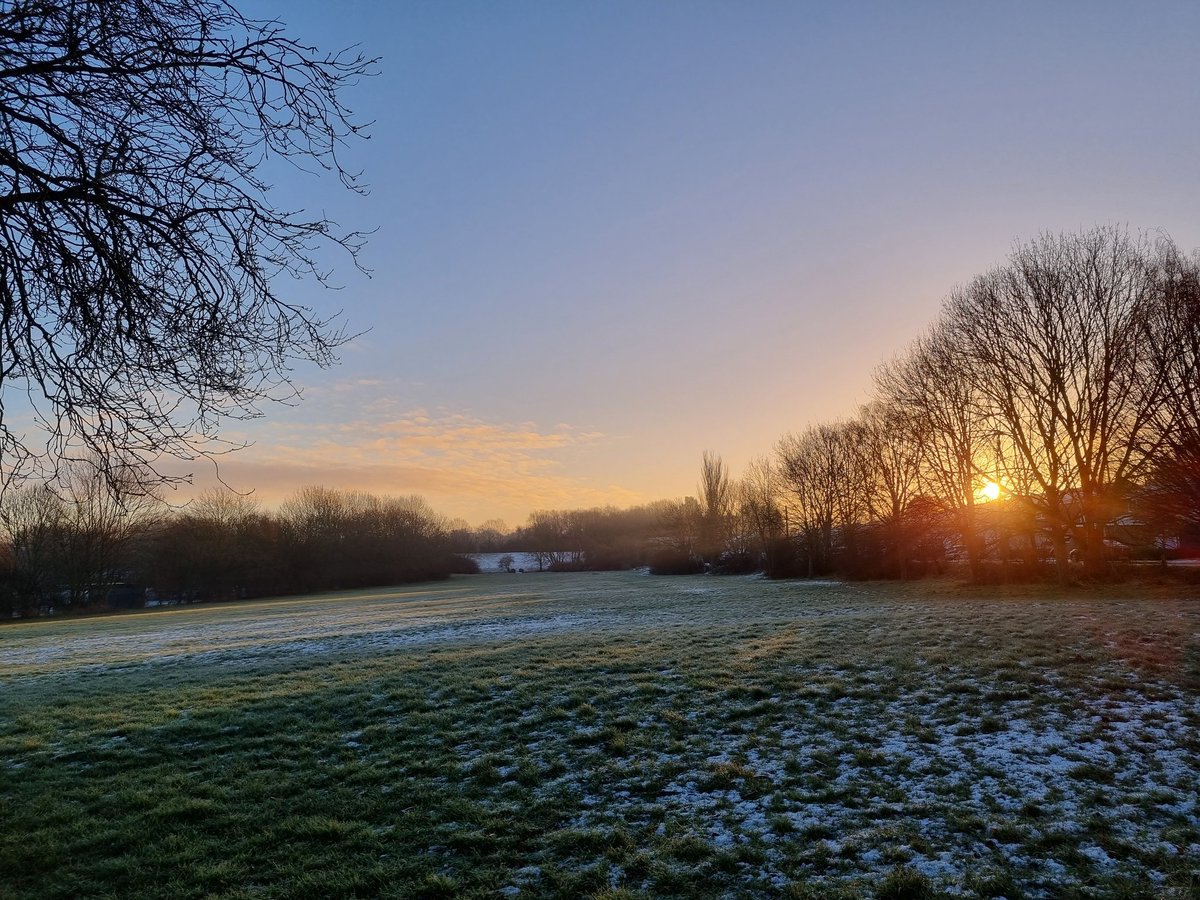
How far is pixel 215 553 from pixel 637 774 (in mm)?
64735

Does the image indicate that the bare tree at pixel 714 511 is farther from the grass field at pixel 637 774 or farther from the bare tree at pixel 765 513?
the grass field at pixel 637 774

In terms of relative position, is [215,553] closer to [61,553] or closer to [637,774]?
[61,553]

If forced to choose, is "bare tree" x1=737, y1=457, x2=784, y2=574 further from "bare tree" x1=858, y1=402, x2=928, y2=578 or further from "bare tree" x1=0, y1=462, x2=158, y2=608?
"bare tree" x1=0, y1=462, x2=158, y2=608

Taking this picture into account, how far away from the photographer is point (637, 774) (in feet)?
20.3

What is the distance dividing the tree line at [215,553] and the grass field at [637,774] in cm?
2550

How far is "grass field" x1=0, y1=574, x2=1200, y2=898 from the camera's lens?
4398 millimetres

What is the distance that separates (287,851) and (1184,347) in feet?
95.3

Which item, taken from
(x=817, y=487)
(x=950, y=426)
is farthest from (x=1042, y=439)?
(x=817, y=487)

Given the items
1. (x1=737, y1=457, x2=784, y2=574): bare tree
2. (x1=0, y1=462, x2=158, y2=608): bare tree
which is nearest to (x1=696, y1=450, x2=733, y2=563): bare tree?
(x1=737, y1=457, x2=784, y2=574): bare tree

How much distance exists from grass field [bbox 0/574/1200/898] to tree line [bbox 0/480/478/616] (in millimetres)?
25504

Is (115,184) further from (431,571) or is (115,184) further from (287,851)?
(431,571)

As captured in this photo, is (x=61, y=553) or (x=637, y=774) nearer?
(x=637, y=774)

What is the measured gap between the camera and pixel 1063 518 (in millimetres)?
26062

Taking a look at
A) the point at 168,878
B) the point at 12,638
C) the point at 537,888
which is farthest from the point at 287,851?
the point at 12,638
